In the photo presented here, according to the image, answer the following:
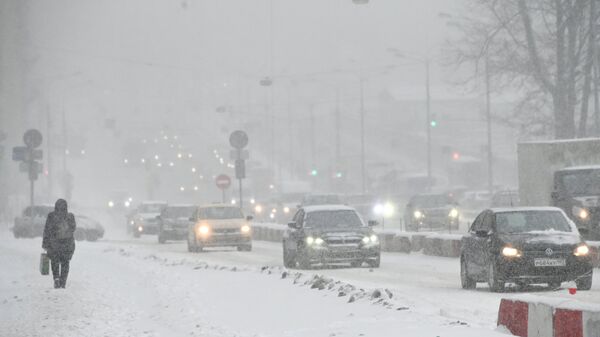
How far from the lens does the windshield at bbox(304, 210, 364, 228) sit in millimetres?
30484

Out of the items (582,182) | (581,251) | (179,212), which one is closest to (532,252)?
(581,251)

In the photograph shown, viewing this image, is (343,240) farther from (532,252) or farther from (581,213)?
(532,252)

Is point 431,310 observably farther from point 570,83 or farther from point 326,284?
point 570,83

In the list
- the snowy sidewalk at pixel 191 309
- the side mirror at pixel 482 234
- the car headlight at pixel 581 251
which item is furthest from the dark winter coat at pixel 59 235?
the car headlight at pixel 581 251

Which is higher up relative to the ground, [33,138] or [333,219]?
[33,138]

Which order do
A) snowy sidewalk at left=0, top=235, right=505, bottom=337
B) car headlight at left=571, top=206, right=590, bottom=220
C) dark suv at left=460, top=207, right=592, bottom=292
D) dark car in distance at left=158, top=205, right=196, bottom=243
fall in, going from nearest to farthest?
snowy sidewalk at left=0, top=235, right=505, bottom=337, dark suv at left=460, top=207, right=592, bottom=292, car headlight at left=571, top=206, right=590, bottom=220, dark car in distance at left=158, top=205, right=196, bottom=243

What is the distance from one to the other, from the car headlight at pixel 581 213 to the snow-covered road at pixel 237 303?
302 cm

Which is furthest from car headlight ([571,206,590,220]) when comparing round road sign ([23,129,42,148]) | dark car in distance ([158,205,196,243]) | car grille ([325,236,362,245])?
dark car in distance ([158,205,196,243])

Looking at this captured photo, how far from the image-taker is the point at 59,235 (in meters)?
24.9

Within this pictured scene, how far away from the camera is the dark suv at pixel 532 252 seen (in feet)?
68.6

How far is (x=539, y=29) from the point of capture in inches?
2266

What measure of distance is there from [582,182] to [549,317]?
67.9 feet

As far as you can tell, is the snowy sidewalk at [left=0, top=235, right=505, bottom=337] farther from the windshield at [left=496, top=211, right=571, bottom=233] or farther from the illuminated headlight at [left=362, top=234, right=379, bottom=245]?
the windshield at [left=496, top=211, right=571, bottom=233]

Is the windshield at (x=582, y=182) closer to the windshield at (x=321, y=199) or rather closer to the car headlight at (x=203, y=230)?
the car headlight at (x=203, y=230)
